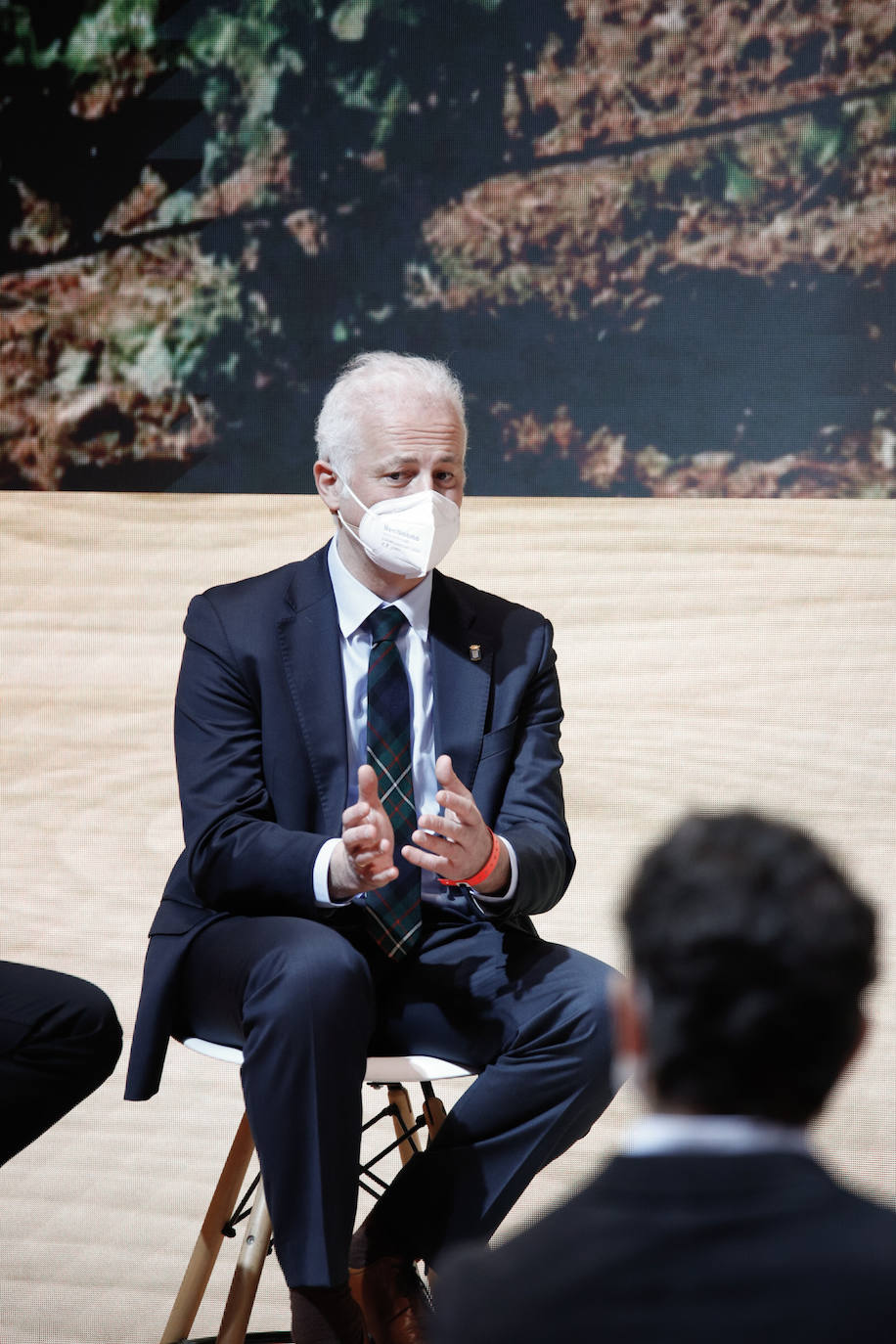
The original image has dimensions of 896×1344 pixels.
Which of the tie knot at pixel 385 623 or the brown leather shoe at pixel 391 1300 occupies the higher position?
the tie knot at pixel 385 623

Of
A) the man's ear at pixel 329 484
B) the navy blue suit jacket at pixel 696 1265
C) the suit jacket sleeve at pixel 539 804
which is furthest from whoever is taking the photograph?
the man's ear at pixel 329 484

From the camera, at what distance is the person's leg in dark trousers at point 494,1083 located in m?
2.02

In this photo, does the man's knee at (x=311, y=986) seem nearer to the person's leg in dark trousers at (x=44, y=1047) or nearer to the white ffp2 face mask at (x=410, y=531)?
the person's leg in dark trousers at (x=44, y=1047)

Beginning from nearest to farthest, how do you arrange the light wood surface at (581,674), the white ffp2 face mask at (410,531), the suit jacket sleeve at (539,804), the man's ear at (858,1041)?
the man's ear at (858,1041), the suit jacket sleeve at (539,804), the white ffp2 face mask at (410,531), the light wood surface at (581,674)

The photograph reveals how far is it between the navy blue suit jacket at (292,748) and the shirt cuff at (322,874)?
0.04ft

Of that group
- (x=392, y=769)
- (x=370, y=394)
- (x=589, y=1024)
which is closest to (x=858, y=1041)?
(x=589, y=1024)

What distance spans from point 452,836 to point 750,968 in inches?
45.4

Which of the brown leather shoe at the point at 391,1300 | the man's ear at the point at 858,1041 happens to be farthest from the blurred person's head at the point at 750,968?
the brown leather shoe at the point at 391,1300

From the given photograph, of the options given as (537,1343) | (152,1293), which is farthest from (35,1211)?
(537,1343)

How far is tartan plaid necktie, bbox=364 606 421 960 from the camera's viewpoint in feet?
7.13

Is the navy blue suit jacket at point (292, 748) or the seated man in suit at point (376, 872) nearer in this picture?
the seated man in suit at point (376, 872)

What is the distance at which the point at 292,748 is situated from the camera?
2.25m

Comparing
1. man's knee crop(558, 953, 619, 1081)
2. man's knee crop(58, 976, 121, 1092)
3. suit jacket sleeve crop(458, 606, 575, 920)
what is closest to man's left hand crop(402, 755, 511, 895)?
suit jacket sleeve crop(458, 606, 575, 920)

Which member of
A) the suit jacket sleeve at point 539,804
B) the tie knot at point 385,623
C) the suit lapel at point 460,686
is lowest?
the suit jacket sleeve at point 539,804
